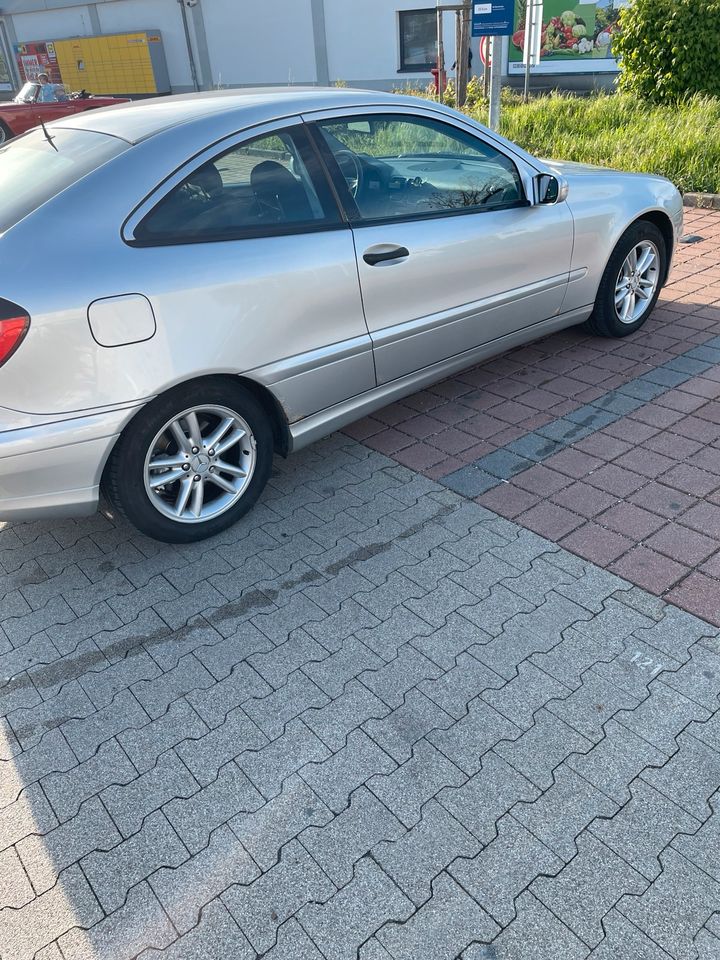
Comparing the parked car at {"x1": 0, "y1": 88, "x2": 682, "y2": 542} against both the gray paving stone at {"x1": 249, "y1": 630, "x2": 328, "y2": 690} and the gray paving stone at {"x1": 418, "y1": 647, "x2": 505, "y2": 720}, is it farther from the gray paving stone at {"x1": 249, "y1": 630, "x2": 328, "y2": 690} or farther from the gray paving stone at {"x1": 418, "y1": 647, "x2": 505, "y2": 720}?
the gray paving stone at {"x1": 418, "y1": 647, "x2": 505, "y2": 720}

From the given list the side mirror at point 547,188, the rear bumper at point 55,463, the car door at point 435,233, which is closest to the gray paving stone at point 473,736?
the rear bumper at point 55,463

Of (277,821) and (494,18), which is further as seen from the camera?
(494,18)

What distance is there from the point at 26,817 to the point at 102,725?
1.25 ft

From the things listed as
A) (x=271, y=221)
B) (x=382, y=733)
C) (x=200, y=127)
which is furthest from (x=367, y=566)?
(x=200, y=127)

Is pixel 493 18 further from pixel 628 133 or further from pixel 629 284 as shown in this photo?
pixel 629 284

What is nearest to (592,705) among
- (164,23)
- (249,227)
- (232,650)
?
(232,650)

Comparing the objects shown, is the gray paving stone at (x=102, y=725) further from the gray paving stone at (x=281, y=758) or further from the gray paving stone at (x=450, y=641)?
the gray paving stone at (x=450, y=641)

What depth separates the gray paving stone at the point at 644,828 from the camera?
2.19 meters

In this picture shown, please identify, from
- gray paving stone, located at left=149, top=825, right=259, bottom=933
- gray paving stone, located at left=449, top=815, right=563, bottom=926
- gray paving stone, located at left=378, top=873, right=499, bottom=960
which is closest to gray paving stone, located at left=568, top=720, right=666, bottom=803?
gray paving stone, located at left=449, top=815, right=563, bottom=926

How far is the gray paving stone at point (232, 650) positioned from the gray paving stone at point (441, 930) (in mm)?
1116

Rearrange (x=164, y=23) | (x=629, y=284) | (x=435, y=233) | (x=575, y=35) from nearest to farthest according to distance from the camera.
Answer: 1. (x=435, y=233)
2. (x=629, y=284)
3. (x=575, y=35)
4. (x=164, y=23)

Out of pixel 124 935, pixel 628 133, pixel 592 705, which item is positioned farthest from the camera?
pixel 628 133

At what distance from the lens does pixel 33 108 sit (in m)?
15.1

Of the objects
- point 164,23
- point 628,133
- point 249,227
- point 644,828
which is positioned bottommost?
point 644,828
